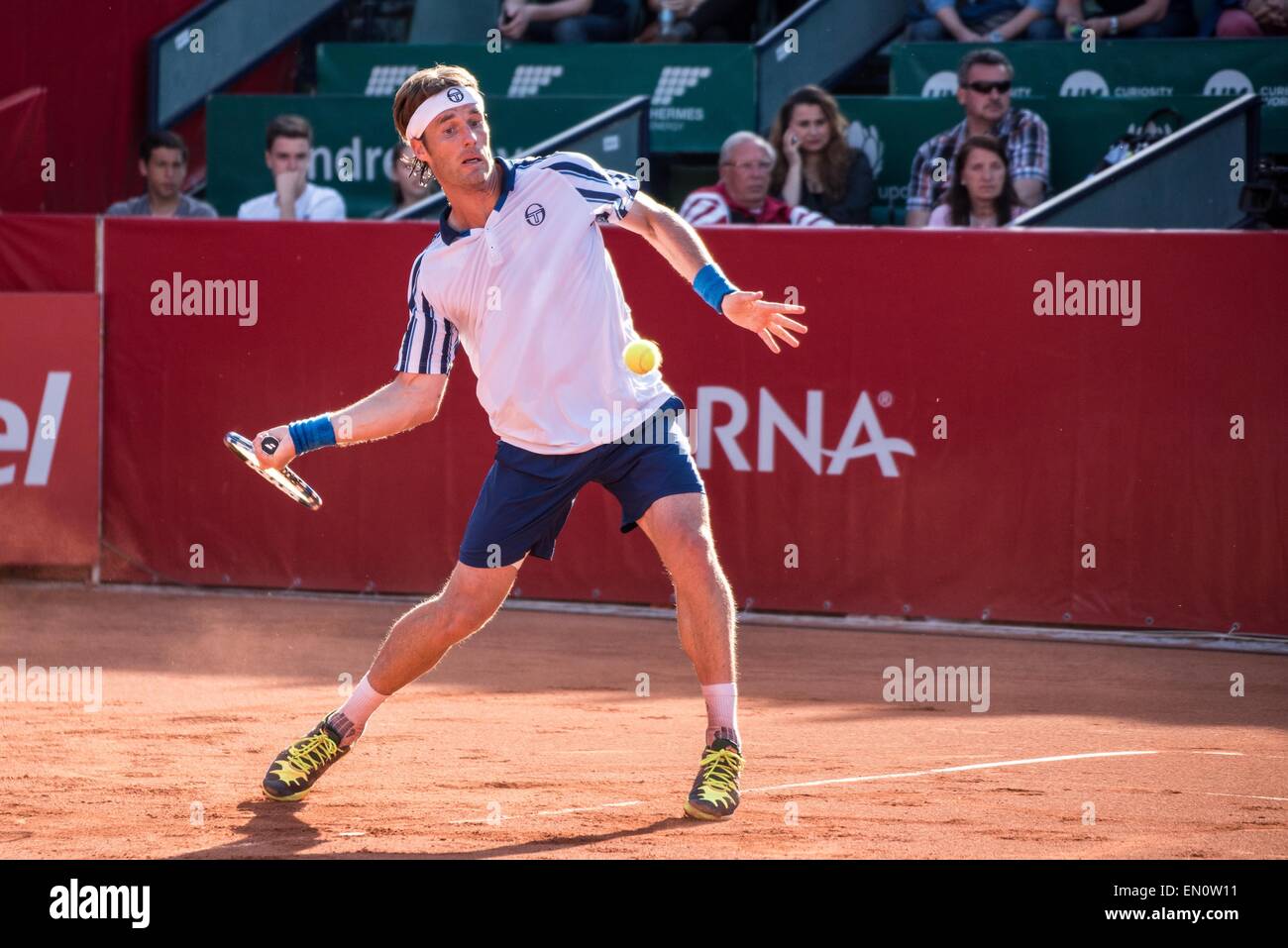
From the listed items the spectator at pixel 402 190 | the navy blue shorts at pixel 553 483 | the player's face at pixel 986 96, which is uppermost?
the player's face at pixel 986 96

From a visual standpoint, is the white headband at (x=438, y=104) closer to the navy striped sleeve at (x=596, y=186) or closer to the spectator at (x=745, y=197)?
the navy striped sleeve at (x=596, y=186)

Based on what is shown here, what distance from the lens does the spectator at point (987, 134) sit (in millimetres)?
10727

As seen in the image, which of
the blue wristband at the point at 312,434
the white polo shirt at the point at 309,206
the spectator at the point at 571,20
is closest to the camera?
the blue wristband at the point at 312,434

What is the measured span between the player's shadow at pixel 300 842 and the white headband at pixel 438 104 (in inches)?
77.8

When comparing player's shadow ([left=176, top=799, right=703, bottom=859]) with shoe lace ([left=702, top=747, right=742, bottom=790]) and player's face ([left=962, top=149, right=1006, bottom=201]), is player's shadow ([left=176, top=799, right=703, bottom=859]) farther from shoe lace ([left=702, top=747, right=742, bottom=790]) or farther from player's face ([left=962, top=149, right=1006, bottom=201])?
player's face ([left=962, top=149, right=1006, bottom=201])

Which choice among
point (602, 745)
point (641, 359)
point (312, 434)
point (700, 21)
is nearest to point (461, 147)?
point (641, 359)

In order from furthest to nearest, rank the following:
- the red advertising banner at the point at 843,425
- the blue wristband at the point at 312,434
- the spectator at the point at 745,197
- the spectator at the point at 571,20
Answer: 1. the spectator at the point at 571,20
2. the spectator at the point at 745,197
3. the red advertising banner at the point at 843,425
4. the blue wristband at the point at 312,434

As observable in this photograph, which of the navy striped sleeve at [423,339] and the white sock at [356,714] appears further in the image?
the white sock at [356,714]

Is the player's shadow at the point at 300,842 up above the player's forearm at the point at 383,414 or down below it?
below

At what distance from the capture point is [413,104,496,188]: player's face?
5.45 metres

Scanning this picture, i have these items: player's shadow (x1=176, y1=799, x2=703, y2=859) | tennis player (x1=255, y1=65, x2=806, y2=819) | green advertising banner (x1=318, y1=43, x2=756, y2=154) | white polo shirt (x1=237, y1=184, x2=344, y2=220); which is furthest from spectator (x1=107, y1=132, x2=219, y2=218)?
player's shadow (x1=176, y1=799, x2=703, y2=859)

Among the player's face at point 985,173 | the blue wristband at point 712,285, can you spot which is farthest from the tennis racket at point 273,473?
the player's face at point 985,173

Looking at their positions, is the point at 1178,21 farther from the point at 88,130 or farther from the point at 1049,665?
the point at 88,130

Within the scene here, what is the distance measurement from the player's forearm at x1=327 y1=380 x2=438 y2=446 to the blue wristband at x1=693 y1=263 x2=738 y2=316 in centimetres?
85
